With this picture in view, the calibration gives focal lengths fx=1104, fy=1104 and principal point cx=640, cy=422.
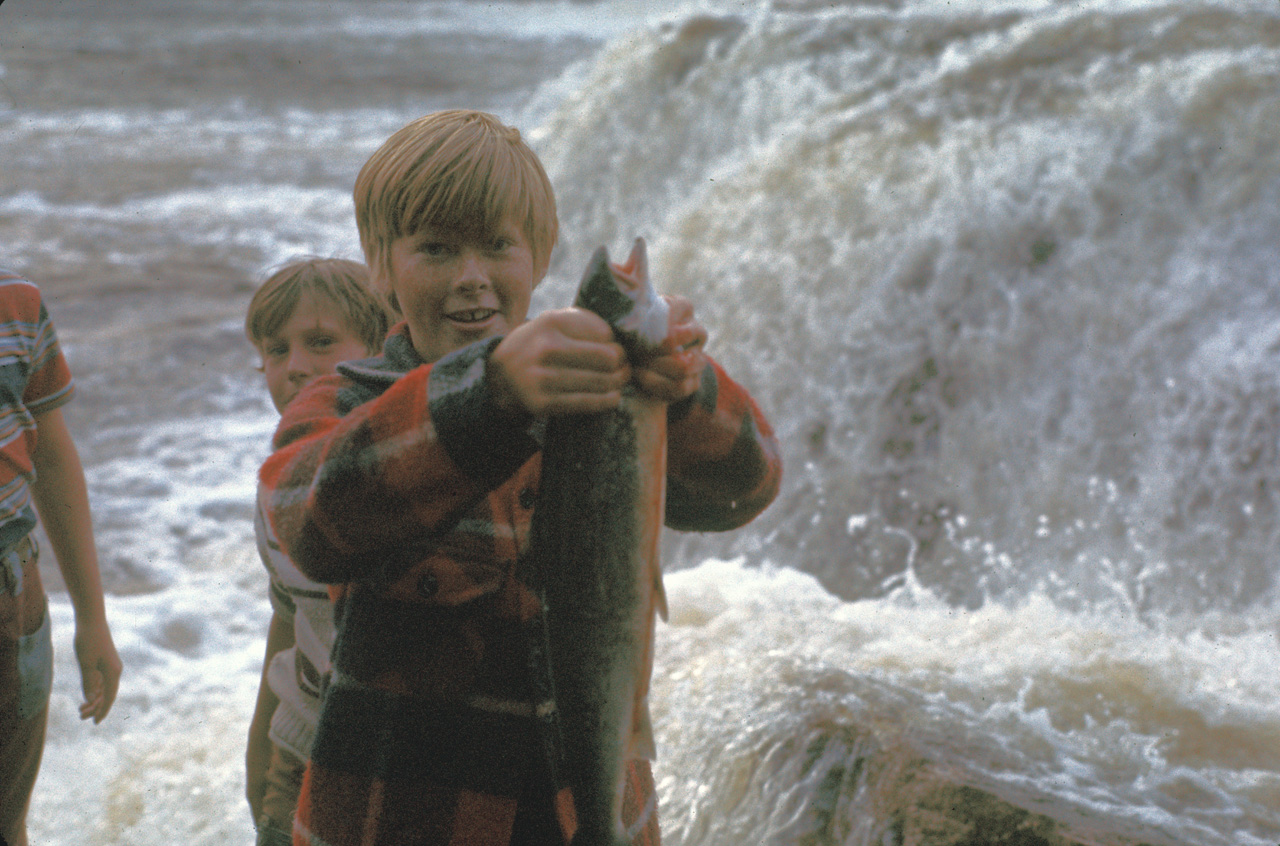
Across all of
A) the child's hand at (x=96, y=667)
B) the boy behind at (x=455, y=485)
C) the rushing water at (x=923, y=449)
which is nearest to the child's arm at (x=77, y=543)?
the child's hand at (x=96, y=667)

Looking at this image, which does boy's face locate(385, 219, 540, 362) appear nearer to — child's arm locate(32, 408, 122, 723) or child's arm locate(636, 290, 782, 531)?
child's arm locate(636, 290, 782, 531)

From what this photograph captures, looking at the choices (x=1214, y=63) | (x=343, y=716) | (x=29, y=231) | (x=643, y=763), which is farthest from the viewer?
(x=29, y=231)

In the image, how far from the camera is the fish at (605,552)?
1.29 metres

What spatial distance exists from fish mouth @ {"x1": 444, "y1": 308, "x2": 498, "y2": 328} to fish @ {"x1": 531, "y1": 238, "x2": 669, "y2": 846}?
33 centimetres

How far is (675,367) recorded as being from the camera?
1.29 metres

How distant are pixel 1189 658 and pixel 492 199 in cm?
348

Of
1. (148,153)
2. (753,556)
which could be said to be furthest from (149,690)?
(148,153)

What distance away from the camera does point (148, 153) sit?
16500 mm

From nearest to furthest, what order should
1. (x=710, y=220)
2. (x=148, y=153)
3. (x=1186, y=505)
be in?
(x=1186, y=505) → (x=710, y=220) → (x=148, y=153)

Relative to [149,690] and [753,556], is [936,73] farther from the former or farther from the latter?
[149,690]

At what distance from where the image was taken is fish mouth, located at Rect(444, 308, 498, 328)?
5.31 feet

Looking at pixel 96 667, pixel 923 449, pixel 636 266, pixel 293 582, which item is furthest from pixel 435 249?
pixel 923 449

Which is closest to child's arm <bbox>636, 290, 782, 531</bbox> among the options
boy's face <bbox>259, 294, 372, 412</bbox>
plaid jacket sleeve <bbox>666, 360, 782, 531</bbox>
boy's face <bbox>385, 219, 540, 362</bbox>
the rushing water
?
plaid jacket sleeve <bbox>666, 360, 782, 531</bbox>

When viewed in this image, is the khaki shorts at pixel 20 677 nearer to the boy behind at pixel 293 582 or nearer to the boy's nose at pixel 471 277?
the boy behind at pixel 293 582
